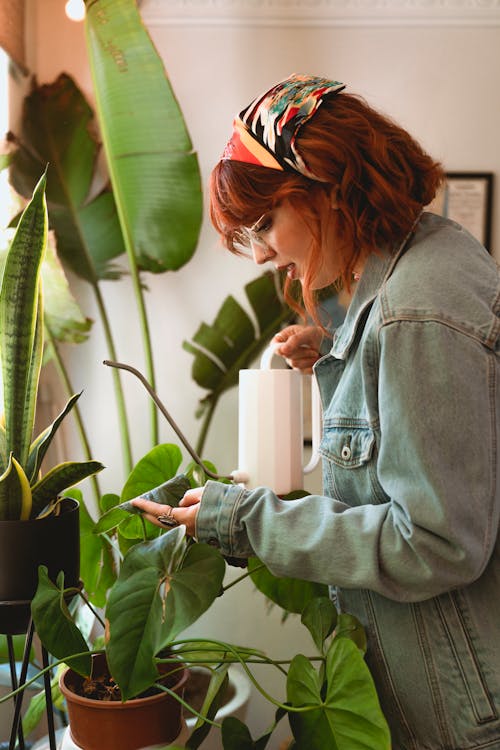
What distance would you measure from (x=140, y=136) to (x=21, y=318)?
36.5 inches

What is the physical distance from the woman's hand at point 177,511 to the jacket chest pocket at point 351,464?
0.17 metres

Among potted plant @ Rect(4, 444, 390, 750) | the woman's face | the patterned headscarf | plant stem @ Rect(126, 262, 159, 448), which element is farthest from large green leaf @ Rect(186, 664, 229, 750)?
plant stem @ Rect(126, 262, 159, 448)

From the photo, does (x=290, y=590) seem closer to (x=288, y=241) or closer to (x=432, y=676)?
(x=432, y=676)

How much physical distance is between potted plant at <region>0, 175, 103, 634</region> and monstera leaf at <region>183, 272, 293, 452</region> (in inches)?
36.3

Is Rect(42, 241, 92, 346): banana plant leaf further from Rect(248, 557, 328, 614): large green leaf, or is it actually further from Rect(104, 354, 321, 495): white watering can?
Rect(248, 557, 328, 614): large green leaf

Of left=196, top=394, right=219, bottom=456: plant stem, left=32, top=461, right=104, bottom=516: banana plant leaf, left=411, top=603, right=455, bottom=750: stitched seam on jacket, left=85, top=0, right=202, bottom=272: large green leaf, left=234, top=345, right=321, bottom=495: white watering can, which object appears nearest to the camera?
left=411, top=603, right=455, bottom=750: stitched seam on jacket

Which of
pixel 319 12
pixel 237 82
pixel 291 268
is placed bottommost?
pixel 291 268

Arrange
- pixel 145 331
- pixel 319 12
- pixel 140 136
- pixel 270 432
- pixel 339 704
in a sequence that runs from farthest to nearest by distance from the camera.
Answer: pixel 319 12, pixel 145 331, pixel 140 136, pixel 270 432, pixel 339 704

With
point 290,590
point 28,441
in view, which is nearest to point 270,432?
point 290,590

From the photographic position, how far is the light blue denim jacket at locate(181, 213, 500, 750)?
0.72 meters

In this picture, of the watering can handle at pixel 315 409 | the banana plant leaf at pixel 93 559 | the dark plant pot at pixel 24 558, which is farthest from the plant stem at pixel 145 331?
the dark plant pot at pixel 24 558

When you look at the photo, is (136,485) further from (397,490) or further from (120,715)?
(397,490)

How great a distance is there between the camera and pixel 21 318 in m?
0.96

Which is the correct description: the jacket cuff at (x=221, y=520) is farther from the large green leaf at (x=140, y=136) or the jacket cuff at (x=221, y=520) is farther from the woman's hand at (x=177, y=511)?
the large green leaf at (x=140, y=136)
